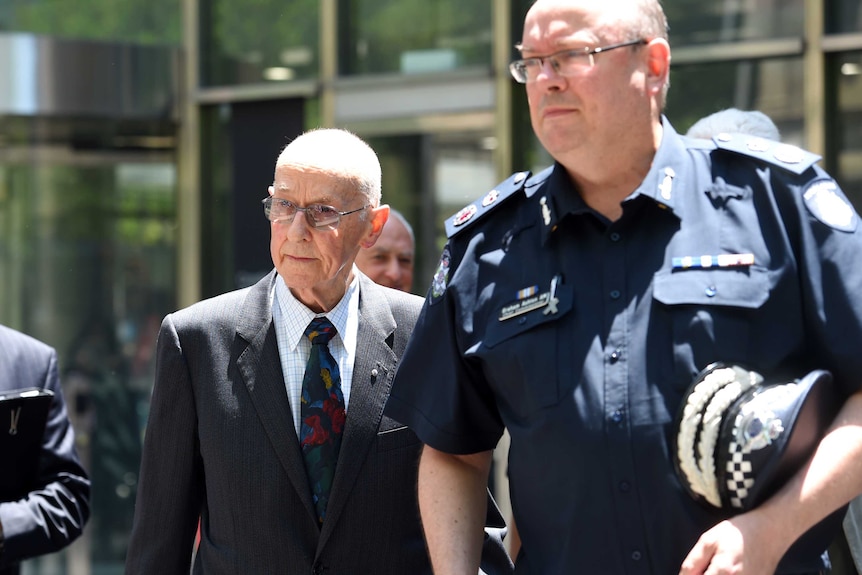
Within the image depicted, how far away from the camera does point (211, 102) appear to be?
29.9 feet

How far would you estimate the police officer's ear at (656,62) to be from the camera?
2.55m

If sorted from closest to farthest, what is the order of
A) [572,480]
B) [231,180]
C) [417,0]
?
[572,480], [417,0], [231,180]

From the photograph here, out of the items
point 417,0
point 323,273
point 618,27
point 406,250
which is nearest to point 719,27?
point 417,0

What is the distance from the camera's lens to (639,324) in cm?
247

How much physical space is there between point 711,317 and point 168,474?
1573 mm

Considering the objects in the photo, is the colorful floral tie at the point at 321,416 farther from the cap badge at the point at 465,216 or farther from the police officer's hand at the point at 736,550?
the police officer's hand at the point at 736,550

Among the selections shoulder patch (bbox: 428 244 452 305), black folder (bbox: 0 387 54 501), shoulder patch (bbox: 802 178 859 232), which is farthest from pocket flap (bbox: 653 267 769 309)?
black folder (bbox: 0 387 54 501)

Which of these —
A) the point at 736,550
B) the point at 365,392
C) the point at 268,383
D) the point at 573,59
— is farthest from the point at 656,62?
the point at 268,383

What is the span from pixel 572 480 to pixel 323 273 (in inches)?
46.7

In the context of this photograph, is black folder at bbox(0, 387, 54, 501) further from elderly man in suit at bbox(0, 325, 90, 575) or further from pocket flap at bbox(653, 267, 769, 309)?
pocket flap at bbox(653, 267, 769, 309)

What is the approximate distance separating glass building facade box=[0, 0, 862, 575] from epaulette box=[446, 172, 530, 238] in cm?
504

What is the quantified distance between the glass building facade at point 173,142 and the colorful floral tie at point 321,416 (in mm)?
4524

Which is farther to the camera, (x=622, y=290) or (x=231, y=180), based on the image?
(x=231, y=180)

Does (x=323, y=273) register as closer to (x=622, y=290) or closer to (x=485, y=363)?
(x=485, y=363)
